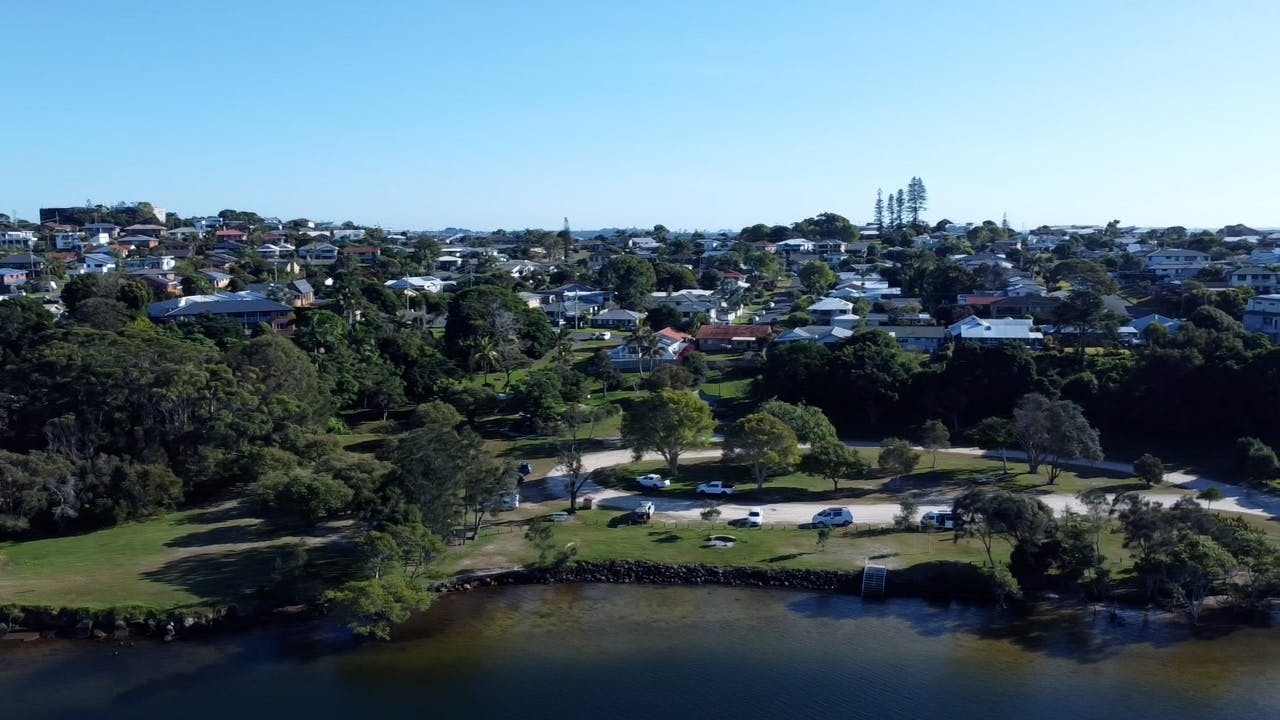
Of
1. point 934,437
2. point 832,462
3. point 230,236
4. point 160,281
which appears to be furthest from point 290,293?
point 230,236

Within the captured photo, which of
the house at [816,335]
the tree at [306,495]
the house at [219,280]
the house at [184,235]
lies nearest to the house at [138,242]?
the house at [184,235]

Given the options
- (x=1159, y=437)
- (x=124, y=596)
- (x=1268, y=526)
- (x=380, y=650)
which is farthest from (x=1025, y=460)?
(x=124, y=596)

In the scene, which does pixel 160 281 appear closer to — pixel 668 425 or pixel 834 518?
pixel 668 425

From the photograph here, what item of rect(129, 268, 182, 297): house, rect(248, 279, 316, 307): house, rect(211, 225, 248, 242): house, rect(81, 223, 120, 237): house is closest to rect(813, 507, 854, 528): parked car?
rect(248, 279, 316, 307): house

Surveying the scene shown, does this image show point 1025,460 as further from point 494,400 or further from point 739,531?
point 494,400

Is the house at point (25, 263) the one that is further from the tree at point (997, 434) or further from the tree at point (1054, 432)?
the tree at point (1054, 432)

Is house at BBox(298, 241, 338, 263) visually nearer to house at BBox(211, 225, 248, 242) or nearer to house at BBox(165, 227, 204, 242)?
house at BBox(211, 225, 248, 242)

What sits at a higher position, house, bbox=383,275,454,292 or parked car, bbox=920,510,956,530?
house, bbox=383,275,454,292
